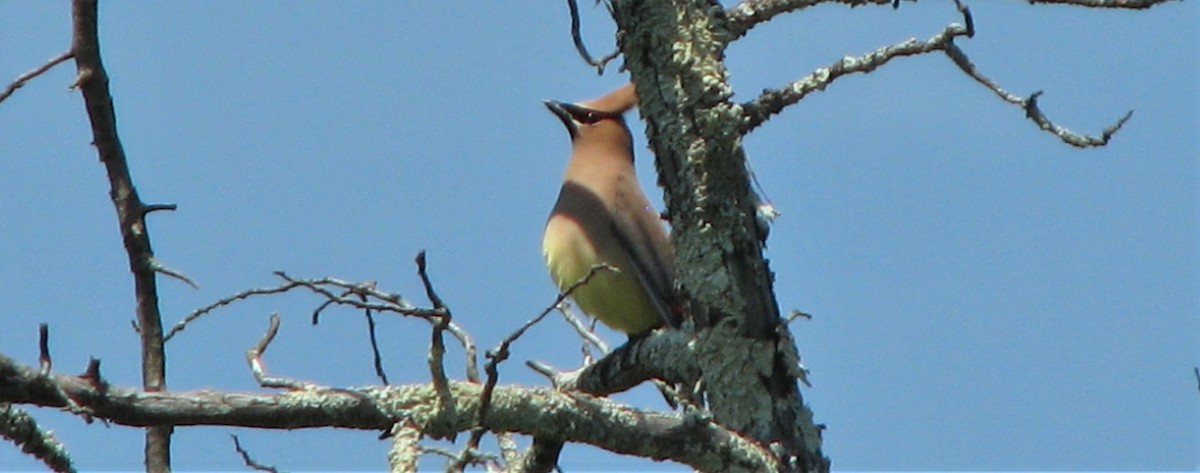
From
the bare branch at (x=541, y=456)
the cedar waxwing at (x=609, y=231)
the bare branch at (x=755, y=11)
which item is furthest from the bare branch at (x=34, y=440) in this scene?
the cedar waxwing at (x=609, y=231)

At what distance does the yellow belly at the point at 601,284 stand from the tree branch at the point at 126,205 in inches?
73.5

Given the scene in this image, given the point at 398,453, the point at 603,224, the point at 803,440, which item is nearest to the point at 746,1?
the point at 803,440

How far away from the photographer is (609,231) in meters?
6.12

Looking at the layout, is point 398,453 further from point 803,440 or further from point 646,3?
point 646,3

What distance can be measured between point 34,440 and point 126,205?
84 cm

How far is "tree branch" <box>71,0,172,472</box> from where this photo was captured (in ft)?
13.0

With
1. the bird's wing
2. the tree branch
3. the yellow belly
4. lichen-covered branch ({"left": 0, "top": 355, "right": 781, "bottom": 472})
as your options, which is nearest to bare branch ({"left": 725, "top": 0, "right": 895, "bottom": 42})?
lichen-covered branch ({"left": 0, "top": 355, "right": 781, "bottom": 472})

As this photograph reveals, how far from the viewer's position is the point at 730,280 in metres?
3.92

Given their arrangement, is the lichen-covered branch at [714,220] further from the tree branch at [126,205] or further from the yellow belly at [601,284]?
the yellow belly at [601,284]

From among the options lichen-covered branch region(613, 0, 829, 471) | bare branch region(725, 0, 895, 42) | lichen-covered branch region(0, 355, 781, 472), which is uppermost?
bare branch region(725, 0, 895, 42)

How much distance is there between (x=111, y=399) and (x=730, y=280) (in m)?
1.38

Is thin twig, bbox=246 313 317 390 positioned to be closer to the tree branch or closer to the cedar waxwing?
the tree branch

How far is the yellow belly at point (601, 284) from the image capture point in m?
5.82

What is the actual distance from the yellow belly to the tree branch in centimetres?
187
